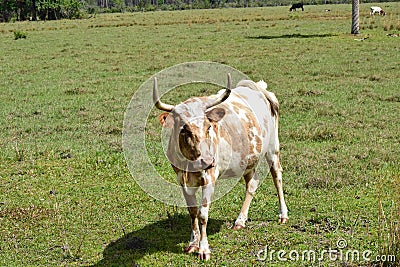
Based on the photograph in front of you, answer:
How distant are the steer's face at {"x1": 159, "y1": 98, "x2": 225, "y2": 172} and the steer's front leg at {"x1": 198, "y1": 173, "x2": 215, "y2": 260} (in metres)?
0.20

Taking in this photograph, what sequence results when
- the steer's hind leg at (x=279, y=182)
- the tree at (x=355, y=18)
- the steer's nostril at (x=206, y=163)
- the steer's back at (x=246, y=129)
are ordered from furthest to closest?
the tree at (x=355, y=18)
the steer's hind leg at (x=279, y=182)
the steer's back at (x=246, y=129)
the steer's nostril at (x=206, y=163)

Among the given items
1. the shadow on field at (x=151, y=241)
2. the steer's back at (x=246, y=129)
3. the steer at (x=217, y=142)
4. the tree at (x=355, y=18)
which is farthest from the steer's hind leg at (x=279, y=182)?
the tree at (x=355, y=18)

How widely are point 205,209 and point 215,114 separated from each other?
99 cm

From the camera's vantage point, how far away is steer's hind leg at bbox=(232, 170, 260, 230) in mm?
6426

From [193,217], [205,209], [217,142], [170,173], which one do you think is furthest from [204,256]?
[170,173]

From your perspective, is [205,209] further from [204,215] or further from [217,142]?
[217,142]

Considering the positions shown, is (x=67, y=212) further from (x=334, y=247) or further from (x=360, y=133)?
(x=360, y=133)

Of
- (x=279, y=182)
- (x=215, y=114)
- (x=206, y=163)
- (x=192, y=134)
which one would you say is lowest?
(x=279, y=182)

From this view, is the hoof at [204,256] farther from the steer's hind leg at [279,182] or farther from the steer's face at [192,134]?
the steer's hind leg at [279,182]

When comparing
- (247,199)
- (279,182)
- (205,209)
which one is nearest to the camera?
(205,209)

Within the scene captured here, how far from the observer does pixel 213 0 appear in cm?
12438

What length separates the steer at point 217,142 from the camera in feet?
17.0

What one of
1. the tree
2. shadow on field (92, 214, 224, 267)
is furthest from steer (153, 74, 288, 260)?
the tree

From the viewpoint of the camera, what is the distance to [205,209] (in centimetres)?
552
